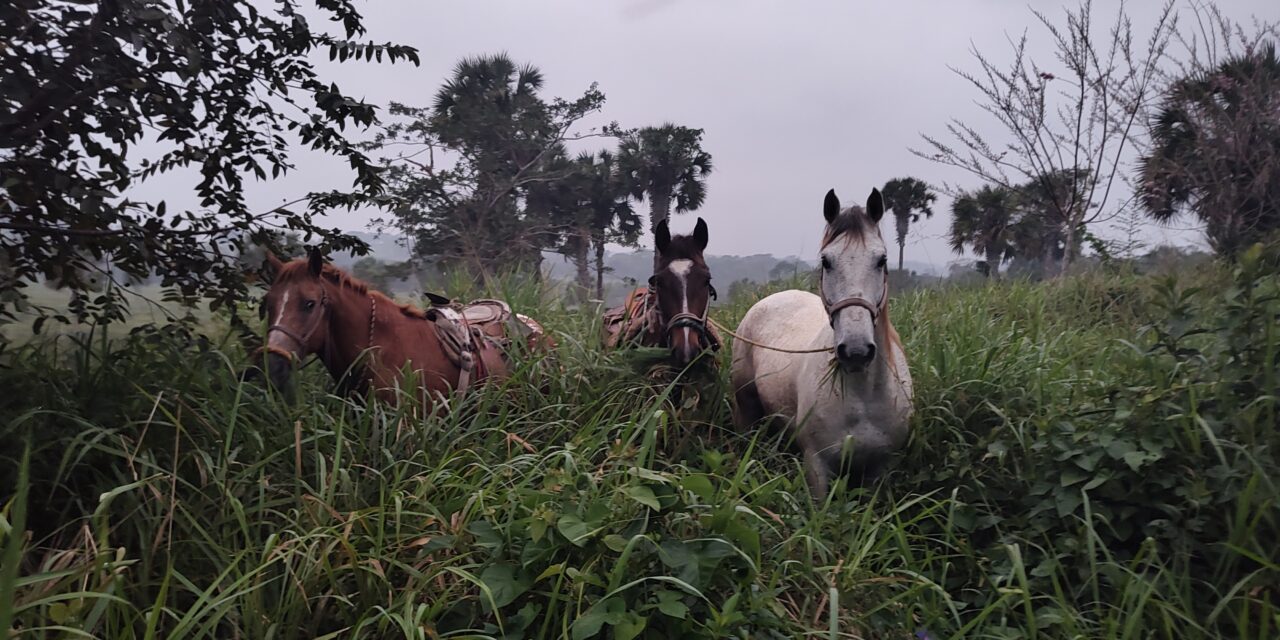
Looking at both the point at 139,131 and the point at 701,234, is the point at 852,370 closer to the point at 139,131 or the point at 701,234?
the point at 701,234

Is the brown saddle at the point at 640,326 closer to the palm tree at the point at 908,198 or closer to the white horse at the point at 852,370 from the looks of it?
the white horse at the point at 852,370

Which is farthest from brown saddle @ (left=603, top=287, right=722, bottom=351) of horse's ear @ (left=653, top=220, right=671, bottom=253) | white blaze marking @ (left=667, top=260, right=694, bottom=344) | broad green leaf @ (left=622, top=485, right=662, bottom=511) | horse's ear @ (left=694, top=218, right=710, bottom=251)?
broad green leaf @ (left=622, top=485, right=662, bottom=511)

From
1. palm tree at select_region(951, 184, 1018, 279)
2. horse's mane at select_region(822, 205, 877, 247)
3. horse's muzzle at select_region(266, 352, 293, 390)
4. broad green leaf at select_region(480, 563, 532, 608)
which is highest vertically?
palm tree at select_region(951, 184, 1018, 279)

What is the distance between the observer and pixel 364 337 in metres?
3.39

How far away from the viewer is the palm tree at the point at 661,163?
12648 millimetres

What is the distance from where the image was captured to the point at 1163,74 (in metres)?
9.12

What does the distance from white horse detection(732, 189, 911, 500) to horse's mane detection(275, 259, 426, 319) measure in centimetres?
209

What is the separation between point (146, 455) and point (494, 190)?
8795mm

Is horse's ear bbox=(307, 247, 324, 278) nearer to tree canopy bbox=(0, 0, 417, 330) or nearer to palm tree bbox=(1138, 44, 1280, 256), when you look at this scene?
tree canopy bbox=(0, 0, 417, 330)

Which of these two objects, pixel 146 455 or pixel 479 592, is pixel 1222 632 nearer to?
pixel 479 592

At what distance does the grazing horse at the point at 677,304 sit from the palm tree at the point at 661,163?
862cm

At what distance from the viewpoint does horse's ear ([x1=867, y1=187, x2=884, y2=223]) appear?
3.11m

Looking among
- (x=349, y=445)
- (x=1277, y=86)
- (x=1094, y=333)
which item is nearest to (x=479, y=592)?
(x=349, y=445)

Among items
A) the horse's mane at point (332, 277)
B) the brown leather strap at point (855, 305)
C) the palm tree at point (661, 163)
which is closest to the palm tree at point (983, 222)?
the palm tree at point (661, 163)
